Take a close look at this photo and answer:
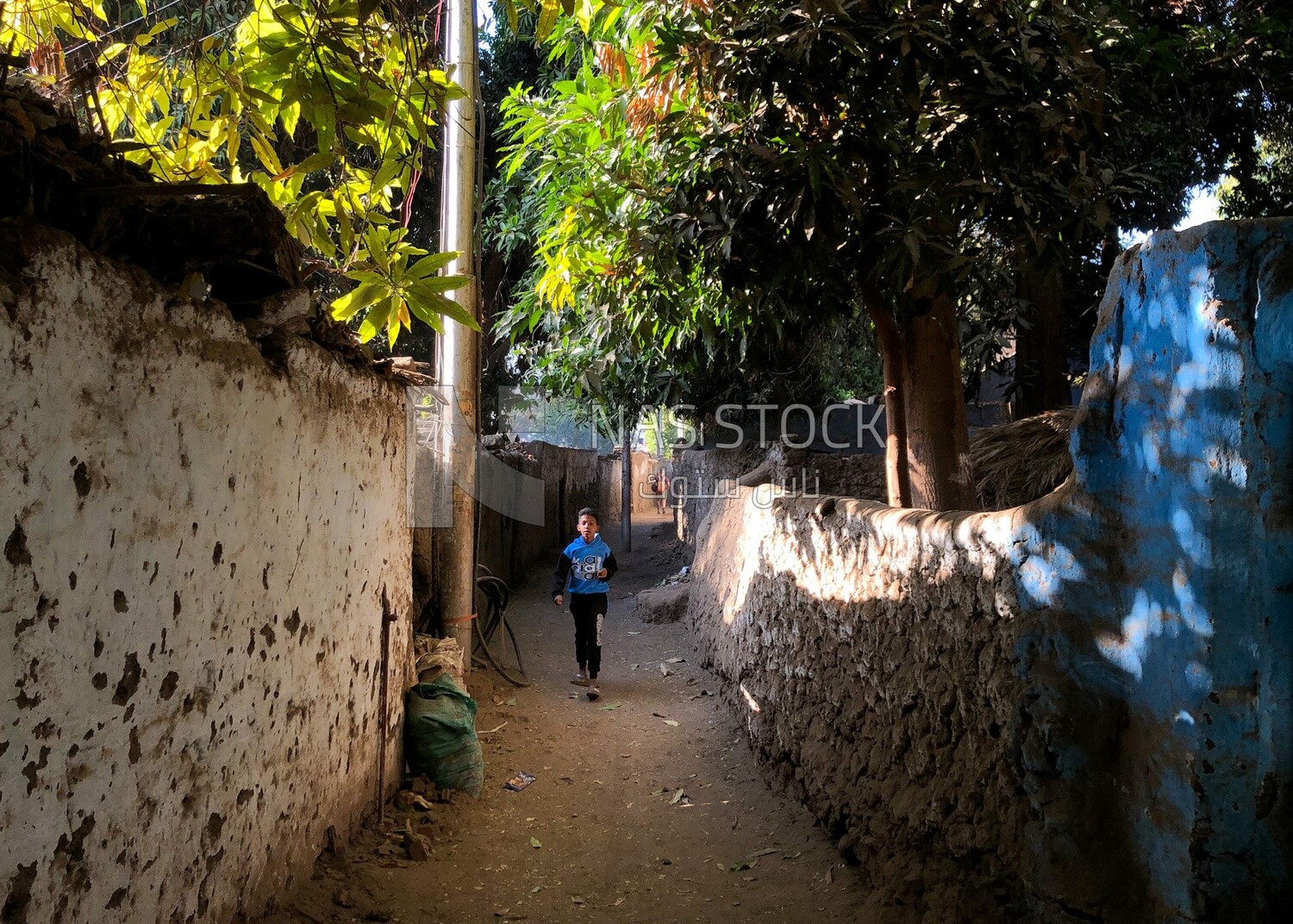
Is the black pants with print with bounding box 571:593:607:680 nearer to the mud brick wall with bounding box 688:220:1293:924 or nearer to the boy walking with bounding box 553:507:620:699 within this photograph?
the boy walking with bounding box 553:507:620:699

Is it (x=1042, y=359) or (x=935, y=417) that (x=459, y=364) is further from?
(x=1042, y=359)

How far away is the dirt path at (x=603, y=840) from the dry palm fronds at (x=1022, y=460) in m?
2.43

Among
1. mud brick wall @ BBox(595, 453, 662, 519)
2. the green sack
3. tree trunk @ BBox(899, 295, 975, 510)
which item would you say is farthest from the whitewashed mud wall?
mud brick wall @ BBox(595, 453, 662, 519)

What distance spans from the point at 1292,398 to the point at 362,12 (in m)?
2.33

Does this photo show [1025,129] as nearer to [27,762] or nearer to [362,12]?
[362,12]

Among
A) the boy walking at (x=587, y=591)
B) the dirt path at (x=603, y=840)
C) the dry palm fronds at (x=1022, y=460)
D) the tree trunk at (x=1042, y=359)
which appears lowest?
the dirt path at (x=603, y=840)

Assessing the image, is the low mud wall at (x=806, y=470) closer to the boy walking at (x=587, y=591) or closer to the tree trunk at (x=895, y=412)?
the boy walking at (x=587, y=591)

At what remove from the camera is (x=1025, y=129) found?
3.83 meters

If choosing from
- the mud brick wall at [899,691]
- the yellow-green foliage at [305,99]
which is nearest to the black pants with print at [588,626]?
the mud brick wall at [899,691]

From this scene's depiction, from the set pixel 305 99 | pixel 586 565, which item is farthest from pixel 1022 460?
pixel 305 99

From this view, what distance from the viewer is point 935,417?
15.8 ft

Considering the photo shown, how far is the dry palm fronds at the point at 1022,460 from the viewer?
5855mm

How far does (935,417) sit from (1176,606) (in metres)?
2.69

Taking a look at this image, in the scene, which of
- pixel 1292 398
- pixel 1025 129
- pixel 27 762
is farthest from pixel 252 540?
pixel 1025 129
